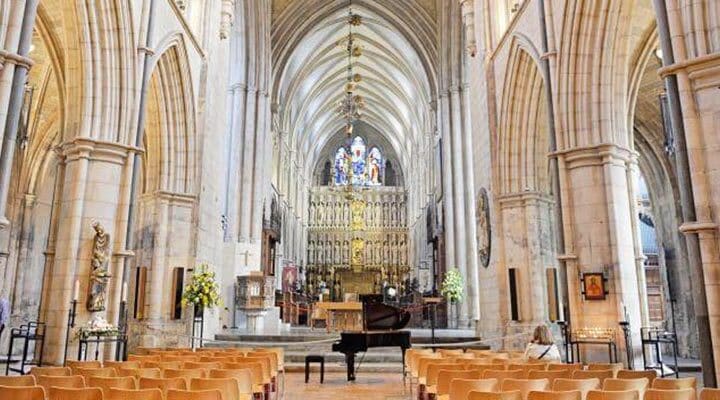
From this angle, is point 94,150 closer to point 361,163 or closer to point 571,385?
point 571,385

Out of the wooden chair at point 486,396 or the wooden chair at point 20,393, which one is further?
the wooden chair at point 20,393

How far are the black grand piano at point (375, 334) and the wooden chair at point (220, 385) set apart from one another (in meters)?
5.35

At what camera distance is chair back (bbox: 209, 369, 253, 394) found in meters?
4.96

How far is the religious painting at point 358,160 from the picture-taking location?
41875 millimetres

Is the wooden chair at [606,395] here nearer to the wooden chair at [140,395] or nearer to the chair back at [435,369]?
the chair back at [435,369]

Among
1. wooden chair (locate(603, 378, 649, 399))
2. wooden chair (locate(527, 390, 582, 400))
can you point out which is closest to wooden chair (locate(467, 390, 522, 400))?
wooden chair (locate(527, 390, 582, 400))

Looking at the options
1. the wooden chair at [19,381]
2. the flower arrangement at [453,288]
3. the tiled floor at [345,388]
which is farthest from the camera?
the flower arrangement at [453,288]

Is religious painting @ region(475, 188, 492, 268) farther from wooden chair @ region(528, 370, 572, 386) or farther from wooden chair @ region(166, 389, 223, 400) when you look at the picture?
wooden chair @ region(166, 389, 223, 400)

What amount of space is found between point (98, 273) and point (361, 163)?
34728 millimetres

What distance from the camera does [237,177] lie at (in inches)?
851

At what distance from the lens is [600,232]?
9859mm

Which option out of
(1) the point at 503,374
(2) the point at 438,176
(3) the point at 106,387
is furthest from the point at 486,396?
(2) the point at 438,176

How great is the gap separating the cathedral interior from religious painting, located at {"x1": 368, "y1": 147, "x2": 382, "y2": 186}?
18.7 m

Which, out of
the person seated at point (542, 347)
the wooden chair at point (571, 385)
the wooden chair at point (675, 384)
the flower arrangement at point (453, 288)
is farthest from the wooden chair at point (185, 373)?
the flower arrangement at point (453, 288)
